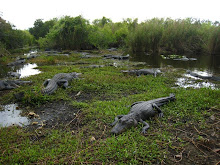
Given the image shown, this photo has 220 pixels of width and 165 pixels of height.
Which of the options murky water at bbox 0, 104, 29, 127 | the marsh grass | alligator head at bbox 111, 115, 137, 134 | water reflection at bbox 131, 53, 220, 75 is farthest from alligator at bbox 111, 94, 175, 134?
water reflection at bbox 131, 53, 220, 75

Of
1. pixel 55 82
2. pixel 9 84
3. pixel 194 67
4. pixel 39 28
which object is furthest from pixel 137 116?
pixel 39 28

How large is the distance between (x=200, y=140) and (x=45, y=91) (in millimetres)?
4212

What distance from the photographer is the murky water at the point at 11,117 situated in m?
3.59

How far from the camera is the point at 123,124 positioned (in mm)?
3066

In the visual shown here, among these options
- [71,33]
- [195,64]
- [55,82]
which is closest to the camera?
[55,82]

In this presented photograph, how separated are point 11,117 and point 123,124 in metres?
2.74

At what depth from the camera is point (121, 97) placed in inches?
196

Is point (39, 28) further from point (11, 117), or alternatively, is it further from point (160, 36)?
point (11, 117)

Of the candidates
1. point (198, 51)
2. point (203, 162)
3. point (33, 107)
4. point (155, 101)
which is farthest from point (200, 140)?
point (198, 51)

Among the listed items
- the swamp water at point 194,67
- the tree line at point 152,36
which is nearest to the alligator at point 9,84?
the swamp water at point 194,67

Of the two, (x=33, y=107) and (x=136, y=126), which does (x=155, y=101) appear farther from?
(x=33, y=107)

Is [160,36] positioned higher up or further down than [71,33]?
further down

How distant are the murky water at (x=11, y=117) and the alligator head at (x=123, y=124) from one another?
202cm

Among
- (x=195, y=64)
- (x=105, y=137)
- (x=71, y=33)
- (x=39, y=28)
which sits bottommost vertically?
(x=105, y=137)
